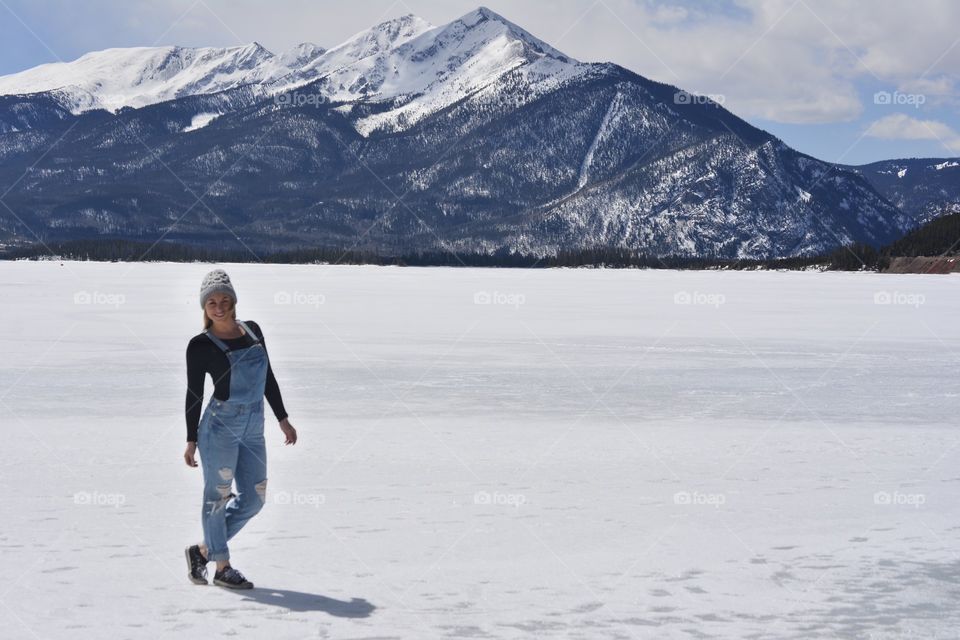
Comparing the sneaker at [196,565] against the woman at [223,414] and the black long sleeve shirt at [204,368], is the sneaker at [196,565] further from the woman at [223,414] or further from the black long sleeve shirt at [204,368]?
the black long sleeve shirt at [204,368]

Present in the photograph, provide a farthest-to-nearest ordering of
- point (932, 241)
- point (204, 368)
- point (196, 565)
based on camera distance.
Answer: point (932, 241) → point (196, 565) → point (204, 368)

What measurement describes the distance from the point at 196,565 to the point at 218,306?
1725 millimetres

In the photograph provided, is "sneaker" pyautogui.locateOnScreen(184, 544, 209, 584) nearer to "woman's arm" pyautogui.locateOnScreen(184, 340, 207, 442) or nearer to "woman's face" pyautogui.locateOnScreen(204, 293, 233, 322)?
"woman's arm" pyautogui.locateOnScreen(184, 340, 207, 442)

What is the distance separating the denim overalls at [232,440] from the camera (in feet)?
20.3

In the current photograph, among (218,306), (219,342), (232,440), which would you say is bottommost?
(232,440)

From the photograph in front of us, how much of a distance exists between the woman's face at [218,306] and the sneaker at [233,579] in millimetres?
1616

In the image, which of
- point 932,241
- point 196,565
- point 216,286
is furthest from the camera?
point 932,241

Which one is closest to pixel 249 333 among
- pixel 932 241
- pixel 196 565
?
A: pixel 196 565

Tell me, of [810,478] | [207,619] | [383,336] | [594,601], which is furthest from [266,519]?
[383,336]

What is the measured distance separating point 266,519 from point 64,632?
2547mm

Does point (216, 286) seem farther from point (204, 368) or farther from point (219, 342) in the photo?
point (204, 368)

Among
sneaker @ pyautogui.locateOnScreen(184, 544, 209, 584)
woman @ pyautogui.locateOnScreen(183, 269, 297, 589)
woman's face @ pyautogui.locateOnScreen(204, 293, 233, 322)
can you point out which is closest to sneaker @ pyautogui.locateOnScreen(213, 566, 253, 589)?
woman @ pyautogui.locateOnScreen(183, 269, 297, 589)

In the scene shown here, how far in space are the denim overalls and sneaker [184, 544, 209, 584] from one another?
0.21ft

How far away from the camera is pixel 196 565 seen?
6312mm
